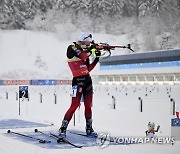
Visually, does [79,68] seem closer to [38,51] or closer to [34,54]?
[34,54]

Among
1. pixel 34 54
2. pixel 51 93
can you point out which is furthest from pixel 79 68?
pixel 34 54

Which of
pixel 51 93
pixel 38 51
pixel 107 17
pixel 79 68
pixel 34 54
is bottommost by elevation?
pixel 51 93

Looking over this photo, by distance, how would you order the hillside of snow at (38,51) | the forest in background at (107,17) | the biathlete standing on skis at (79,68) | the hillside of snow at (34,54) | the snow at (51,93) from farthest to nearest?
1. the forest in background at (107,17)
2. the hillside of snow at (38,51)
3. the hillside of snow at (34,54)
4. the biathlete standing on skis at (79,68)
5. the snow at (51,93)

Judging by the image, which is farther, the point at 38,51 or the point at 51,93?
the point at 38,51

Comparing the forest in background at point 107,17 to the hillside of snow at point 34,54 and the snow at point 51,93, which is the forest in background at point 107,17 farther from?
the hillside of snow at point 34,54

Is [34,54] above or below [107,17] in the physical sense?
below

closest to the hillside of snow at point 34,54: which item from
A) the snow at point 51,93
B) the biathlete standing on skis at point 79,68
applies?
the snow at point 51,93

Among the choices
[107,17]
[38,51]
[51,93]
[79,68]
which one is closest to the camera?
[79,68]

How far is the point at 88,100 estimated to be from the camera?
9086 mm

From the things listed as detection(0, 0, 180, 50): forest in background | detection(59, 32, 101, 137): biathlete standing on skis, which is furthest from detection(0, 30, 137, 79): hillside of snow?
detection(59, 32, 101, 137): biathlete standing on skis

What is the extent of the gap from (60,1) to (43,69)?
42.0 m

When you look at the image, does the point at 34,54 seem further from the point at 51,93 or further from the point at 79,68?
the point at 79,68

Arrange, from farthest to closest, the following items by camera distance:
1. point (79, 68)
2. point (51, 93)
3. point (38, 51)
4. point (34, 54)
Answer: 1. point (38, 51)
2. point (34, 54)
3. point (51, 93)
4. point (79, 68)

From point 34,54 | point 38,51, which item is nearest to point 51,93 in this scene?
point 34,54
